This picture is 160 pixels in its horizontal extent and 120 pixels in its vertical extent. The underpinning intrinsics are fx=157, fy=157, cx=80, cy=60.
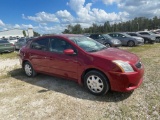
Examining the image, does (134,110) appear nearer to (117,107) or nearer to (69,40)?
(117,107)

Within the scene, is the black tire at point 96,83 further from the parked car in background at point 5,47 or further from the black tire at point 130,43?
the black tire at point 130,43

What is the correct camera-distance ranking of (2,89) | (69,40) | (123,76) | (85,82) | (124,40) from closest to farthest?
(123,76) → (85,82) → (69,40) → (2,89) → (124,40)

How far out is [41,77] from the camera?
234 inches

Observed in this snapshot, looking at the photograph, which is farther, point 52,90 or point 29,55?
point 29,55

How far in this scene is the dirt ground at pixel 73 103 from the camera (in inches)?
130

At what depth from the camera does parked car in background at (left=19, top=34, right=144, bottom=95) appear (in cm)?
370

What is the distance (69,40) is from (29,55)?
6.64 feet

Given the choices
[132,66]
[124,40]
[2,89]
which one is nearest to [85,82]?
[132,66]

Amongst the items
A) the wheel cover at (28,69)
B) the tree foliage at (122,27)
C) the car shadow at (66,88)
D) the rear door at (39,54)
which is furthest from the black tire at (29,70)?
the tree foliage at (122,27)

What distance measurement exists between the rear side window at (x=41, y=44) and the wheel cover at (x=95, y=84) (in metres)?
1.97

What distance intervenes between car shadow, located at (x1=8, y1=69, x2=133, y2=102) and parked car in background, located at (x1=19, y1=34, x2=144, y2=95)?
21 centimetres

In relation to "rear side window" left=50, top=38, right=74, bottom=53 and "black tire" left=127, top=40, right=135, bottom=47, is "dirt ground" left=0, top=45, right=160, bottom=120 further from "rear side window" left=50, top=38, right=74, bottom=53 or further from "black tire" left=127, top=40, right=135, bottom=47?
"black tire" left=127, top=40, right=135, bottom=47

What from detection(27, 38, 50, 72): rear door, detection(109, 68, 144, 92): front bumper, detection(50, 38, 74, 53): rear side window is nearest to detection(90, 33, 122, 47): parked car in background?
detection(27, 38, 50, 72): rear door

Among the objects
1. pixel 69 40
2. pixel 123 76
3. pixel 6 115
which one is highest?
pixel 69 40
